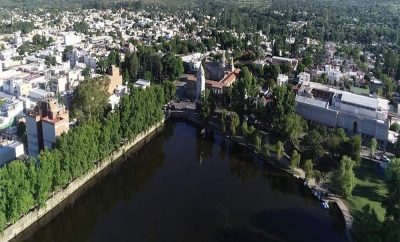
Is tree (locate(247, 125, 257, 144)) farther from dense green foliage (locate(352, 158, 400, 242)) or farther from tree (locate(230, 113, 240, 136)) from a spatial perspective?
dense green foliage (locate(352, 158, 400, 242))

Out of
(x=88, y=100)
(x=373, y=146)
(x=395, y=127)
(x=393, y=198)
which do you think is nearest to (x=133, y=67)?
(x=88, y=100)

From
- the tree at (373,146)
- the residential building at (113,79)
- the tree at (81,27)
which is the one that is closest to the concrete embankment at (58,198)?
the residential building at (113,79)

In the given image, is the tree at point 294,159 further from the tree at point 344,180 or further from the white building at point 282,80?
the white building at point 282,80

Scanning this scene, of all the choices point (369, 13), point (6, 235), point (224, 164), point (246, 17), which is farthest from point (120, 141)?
point (369, 13)

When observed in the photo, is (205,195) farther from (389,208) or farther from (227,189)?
(389,208)

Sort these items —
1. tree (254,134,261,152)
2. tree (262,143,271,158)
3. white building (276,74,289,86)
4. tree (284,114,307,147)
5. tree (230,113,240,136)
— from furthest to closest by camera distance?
white building (276,74,289,86), tree (230,113,240,136), tree (284,114,307,147), tree (254,134,261,152), tree (262,143,271,158)

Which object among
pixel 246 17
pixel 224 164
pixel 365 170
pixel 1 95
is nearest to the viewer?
pixel 365 170

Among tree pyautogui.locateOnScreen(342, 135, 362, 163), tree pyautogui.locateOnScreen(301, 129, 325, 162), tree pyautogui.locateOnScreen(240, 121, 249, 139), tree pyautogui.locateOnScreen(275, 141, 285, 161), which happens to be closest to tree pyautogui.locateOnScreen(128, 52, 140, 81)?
tree pyautogui.locateOnScreen(240, 121, 249, 139)
